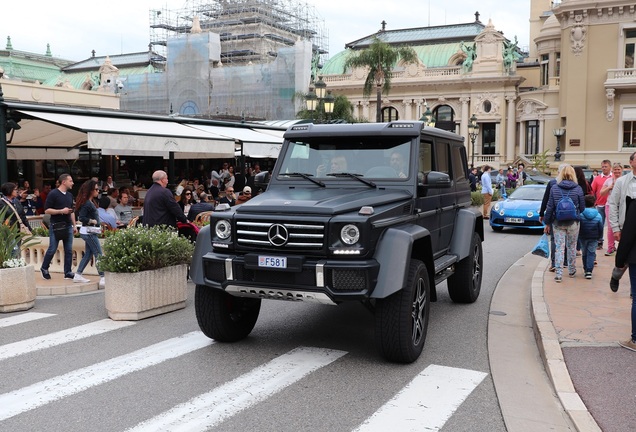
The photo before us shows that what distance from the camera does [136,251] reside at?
8484 millimetres

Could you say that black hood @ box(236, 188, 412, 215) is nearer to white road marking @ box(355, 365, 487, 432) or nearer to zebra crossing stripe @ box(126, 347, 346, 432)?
zebra crossing stripe @ box(126, 347, 346, 432)

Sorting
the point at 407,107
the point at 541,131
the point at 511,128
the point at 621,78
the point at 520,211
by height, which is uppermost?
the point at 621,78

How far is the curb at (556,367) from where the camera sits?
5.07m

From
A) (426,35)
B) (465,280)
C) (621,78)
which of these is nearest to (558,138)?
(621,78)

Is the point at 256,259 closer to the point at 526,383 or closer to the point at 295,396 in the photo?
the point at 295,396

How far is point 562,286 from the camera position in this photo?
10.4 m

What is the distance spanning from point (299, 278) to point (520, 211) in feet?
49.2

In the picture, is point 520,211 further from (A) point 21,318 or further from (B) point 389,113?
(B) point 389,113

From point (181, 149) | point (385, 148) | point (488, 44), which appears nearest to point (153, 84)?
point (488, 44)

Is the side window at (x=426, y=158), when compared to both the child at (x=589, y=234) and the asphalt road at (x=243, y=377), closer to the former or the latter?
the asphalt road at (x=243, y=377)

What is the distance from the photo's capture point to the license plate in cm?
623

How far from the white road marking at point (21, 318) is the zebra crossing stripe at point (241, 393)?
12.6ft

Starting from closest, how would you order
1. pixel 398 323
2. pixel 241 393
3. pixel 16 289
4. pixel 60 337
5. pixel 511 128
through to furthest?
pixel 241 393, pixel 398 323, pixel 60 337, pixel 16 289, pixel 511 128

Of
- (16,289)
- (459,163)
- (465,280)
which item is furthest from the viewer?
(459,163)
